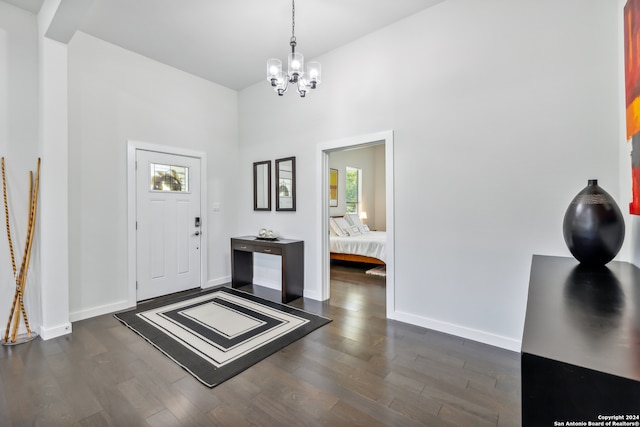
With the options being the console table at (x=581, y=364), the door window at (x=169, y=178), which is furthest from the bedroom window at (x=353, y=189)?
the console table at (x=581, y=364)

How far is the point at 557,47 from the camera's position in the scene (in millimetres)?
2244

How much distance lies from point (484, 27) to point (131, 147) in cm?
422

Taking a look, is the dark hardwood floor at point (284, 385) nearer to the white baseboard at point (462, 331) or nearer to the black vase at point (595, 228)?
the white baseboard at point (462, 331)

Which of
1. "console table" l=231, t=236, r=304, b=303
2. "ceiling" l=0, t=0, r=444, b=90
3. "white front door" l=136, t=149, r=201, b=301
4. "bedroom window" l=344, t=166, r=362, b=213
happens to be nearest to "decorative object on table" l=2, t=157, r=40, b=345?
"white front door" l=136, t=149, r=201, b=301

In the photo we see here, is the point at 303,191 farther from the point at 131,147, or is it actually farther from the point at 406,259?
the point at 131,147

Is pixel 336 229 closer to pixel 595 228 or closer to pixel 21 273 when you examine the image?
pixel 21 273

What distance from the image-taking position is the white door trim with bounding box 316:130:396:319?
124 inches

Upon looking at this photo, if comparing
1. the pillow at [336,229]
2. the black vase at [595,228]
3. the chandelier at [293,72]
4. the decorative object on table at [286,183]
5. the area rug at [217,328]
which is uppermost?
the chandelier at [293,72]

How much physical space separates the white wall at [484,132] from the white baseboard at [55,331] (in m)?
3.44

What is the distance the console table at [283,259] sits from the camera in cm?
375

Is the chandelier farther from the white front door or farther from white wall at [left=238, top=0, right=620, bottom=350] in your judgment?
the white front door

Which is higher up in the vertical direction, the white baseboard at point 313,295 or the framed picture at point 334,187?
the framed picture at point 334,187

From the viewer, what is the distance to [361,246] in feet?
17.7

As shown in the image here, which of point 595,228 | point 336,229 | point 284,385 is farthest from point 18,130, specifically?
point 336,229
